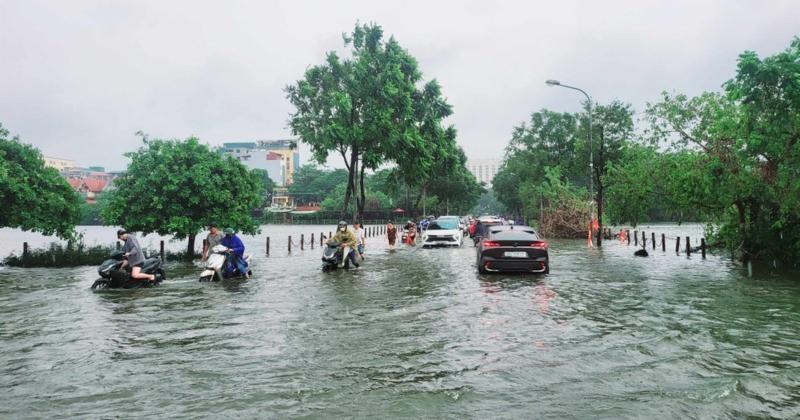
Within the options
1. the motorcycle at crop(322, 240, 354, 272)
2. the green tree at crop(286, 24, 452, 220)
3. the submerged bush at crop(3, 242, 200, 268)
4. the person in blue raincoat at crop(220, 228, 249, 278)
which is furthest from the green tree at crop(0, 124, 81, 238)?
the green tree at crop(286, 24, 452, 220)

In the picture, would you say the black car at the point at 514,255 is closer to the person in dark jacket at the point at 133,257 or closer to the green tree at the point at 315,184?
the person in dark jacket at the point at 133,257

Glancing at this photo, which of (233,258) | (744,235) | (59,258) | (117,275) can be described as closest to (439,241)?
(744,235)

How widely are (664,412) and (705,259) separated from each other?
1948cm

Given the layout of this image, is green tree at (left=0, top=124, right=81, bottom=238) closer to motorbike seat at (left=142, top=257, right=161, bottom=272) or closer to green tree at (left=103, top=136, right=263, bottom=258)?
green tree at (left=103, top=136, right=263, bottom=258)

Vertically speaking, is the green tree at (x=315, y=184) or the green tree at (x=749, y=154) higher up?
the green tree at (x=315, y=184)

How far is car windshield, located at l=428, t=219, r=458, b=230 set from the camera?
32.6 metres

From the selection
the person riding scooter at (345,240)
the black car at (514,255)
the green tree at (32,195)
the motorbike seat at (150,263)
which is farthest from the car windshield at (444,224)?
the motorbike seat at (150,263)

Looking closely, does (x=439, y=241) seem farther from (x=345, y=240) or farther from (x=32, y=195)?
(x=32, y=195)

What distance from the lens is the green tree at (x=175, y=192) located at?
22438mm

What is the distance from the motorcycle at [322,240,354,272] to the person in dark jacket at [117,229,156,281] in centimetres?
532

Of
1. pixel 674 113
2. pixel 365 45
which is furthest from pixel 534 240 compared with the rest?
pixel 365 45

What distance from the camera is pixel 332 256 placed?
59.6 feet

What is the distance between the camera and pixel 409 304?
1116 centimetres

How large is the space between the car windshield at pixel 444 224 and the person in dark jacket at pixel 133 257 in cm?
2002
